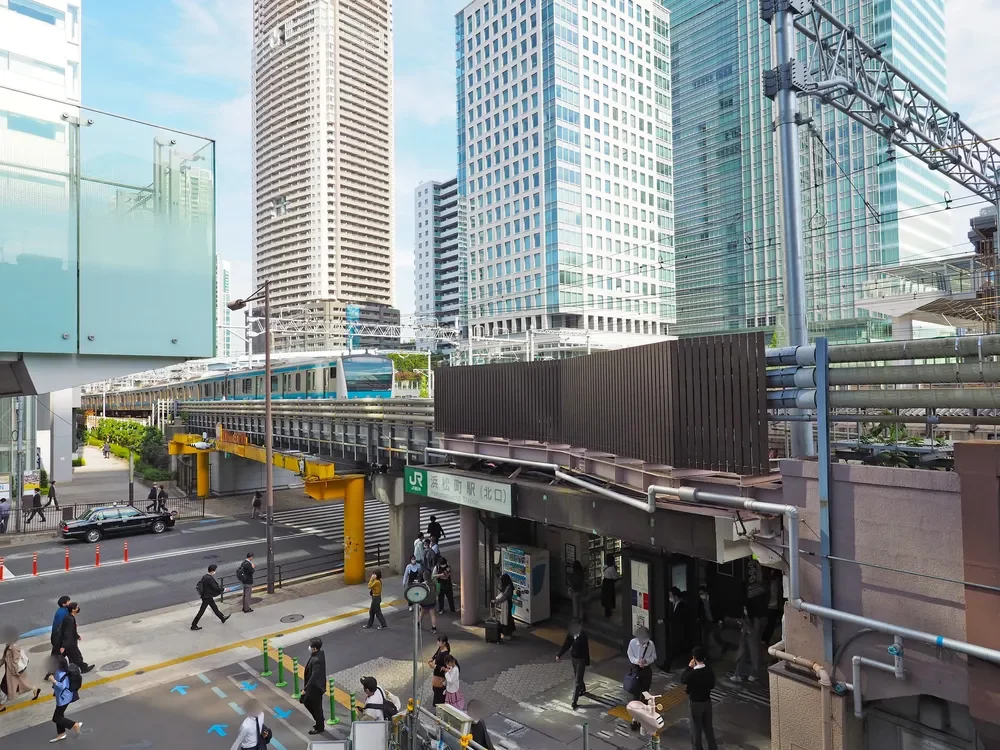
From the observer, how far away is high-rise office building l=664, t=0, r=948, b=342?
64250 mm

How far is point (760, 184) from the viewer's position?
76.7 m

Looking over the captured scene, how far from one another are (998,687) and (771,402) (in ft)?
11.8

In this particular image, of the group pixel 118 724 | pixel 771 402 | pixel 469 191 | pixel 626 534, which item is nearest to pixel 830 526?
pixel 771 402

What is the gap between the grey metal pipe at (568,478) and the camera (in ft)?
30.2

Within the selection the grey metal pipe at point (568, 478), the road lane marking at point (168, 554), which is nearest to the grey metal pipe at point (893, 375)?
the grey metal pipe at point (568, 478)

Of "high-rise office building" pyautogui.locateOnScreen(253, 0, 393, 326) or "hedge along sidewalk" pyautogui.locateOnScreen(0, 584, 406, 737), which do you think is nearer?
"hedge along sidewalk" pyautogui.locateOnScreen(0, 584, 406, 737)

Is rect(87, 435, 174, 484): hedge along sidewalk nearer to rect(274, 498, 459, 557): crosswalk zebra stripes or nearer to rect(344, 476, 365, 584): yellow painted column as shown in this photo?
rect(274, 498, 459, 557): crosswalk zebra stripes

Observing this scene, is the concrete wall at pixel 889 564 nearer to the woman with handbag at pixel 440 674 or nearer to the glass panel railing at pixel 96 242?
the woman with handbag at pixel 440 674

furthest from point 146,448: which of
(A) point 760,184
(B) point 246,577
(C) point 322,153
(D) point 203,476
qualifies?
(C) point 322,153

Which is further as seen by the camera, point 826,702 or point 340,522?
point 340,522

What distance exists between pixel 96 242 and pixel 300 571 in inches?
667

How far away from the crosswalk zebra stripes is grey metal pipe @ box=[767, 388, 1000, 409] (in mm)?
17588

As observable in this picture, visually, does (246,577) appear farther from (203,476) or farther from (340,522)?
(203,476)

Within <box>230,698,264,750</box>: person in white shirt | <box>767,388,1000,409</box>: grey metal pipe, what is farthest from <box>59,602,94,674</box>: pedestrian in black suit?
<box>767,388,1000,409</box>: grey metal pipe
